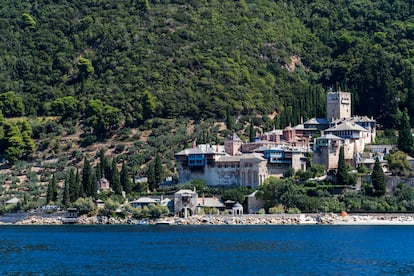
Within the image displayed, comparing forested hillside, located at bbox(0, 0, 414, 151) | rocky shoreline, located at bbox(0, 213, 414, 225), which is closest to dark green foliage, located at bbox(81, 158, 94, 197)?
rocky shoreline, located at bbox(0, 213, 414, 225)

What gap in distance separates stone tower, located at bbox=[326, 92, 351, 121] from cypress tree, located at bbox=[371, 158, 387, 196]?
64.5ft

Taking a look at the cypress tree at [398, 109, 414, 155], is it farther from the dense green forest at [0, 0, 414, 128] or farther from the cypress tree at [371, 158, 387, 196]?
the dense green forest at [0, 0, 414, 128]

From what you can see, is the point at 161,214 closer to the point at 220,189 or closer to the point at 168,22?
the point at 220,189

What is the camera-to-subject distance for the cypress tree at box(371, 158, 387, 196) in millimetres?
89000

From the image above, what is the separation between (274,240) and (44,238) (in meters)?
17.9

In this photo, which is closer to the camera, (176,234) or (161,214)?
(176,234)

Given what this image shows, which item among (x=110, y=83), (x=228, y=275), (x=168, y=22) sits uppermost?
(x=168, y=22)

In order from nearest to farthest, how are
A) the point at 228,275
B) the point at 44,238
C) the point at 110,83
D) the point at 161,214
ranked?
the point at 228,275 → the point at 44,238 → the point at 161,214 → the point at 110,83

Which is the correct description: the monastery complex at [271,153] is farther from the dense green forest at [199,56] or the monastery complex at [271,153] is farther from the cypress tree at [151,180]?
the dense green forest at [199,56]

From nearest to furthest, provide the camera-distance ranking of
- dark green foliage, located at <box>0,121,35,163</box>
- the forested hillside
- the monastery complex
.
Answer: the monastery complex
dark green foliage, located at <box>0,121,35,163</box>
the forested hillside

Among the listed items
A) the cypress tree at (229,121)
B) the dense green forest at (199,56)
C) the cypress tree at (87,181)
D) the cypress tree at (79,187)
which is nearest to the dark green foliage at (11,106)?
the dense green forest at (199,56)

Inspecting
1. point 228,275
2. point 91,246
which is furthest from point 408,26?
point 228,275

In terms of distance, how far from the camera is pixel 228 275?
5238 centimetres

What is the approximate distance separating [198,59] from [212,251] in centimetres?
7494
